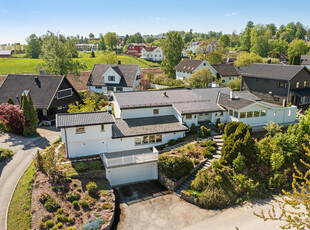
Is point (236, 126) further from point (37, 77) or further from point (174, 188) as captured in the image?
point (37, 77)

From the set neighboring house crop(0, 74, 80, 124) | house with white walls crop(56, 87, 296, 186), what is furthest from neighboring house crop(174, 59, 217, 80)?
neighboring house crop(0, 74, 80, 124)

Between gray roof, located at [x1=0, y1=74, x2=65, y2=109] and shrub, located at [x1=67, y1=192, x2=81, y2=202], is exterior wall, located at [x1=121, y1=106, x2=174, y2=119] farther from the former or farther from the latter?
gray roof, located at [x1=0, y1=74, x2=65, y2=109]

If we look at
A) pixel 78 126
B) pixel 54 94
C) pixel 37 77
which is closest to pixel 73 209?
pixel 78 126

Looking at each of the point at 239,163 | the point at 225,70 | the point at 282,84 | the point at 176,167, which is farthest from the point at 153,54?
the point at 239,163

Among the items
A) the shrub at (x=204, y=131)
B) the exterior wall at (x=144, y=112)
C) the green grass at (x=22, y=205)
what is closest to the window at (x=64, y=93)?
the exterior wall at (x=144, y=112)

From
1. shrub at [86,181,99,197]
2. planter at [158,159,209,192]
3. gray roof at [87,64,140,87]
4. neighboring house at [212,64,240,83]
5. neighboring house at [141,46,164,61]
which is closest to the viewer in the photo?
shrub at [86,181,99,197]

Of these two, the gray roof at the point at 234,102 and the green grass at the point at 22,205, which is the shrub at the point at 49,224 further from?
the gray roof at the point at 234,102

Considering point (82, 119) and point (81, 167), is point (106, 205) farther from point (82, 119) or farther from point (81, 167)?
point (82, 119)
